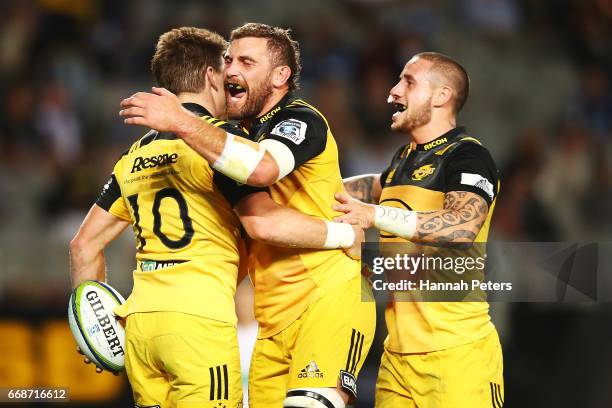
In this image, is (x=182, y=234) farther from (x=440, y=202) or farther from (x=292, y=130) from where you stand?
(x=440, y=202)

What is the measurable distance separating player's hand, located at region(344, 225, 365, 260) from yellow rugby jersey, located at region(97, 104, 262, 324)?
600mm

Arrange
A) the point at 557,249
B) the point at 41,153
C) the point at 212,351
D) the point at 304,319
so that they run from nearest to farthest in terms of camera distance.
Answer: the point at 212,351 → the point at 304,319 → the point at 557,249 → the point at 41,153

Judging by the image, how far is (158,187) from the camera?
5160 millimetres

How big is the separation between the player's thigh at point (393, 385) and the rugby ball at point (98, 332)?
4.60 ft

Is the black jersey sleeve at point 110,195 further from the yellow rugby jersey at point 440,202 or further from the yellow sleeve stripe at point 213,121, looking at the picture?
the yellow rugby jersey at point 440,202

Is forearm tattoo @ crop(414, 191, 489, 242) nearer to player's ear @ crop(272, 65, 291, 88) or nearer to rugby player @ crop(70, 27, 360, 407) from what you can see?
rugby player @ crop(70, 27, 360, 407)

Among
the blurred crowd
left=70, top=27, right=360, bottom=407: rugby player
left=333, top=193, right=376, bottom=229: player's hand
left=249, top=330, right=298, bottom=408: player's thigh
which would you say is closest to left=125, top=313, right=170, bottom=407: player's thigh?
left=70, top=27, right=360, bottom=407: rugby player

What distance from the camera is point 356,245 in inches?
211

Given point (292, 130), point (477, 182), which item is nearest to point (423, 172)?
point (477, 182)

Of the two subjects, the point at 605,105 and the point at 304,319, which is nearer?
the point at 304,319

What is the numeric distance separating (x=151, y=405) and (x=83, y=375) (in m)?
3.03

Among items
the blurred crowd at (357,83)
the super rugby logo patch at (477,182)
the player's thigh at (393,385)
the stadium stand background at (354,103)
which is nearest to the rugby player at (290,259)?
the player's thigh at (393,385)

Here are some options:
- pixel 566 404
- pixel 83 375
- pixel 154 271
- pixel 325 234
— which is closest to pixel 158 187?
pixel 154 271

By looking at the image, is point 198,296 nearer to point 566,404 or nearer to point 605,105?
point 566,404
